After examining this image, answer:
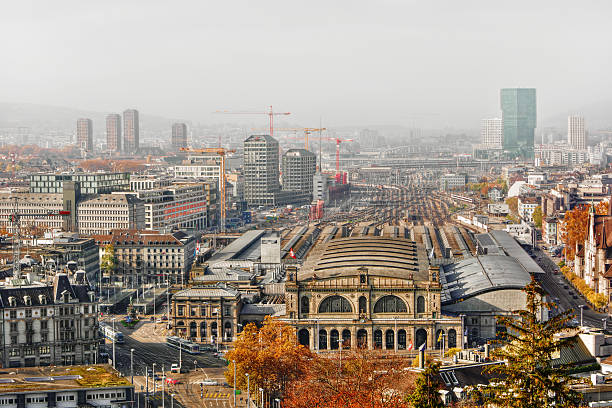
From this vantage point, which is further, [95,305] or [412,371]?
[95,305]

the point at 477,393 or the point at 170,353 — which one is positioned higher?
the point at 477,393

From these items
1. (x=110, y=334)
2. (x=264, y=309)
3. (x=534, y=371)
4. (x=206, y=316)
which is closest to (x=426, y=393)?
(x=534, y=371)

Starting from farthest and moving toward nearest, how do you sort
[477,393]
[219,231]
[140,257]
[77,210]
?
[219,231], [77,210], [140,257], [477,393]

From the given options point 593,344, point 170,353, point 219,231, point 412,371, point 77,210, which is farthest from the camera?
point 219,231

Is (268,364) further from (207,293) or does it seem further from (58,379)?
(207,293)

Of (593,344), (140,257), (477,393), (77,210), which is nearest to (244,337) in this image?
(593,344)

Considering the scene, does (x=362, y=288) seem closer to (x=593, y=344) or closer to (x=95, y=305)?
(x=95, y=305)
